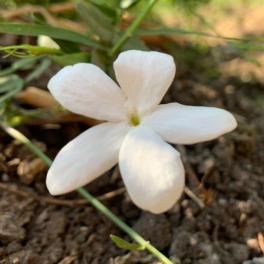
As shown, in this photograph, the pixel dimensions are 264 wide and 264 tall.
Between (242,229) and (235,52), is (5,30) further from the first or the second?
(235,52)

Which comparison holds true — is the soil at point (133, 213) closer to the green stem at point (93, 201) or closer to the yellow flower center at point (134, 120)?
the green stem at point (93, 201)

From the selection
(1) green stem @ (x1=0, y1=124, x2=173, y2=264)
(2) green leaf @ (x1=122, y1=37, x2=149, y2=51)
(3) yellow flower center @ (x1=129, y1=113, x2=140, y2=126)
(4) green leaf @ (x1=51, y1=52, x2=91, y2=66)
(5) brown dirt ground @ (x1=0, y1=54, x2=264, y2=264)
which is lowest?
(5) brown dirt ground @ (x1=0, y1=54, x2=264, y2=264)

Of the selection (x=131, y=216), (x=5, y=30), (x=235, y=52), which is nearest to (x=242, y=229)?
(x=131, y=216)

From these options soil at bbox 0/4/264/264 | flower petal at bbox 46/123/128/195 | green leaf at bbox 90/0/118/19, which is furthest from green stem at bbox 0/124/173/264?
green leaf at bbox 90/0/118/19

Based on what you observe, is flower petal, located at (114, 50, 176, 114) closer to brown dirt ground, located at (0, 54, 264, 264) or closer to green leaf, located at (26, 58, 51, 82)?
brown dirt ground, located at (0, 54, 264, 264)

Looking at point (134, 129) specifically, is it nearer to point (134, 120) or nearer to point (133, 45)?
point (134, 120)

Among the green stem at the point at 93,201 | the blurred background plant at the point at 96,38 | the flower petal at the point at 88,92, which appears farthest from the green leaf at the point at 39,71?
the flower petal at the point at 88,92
